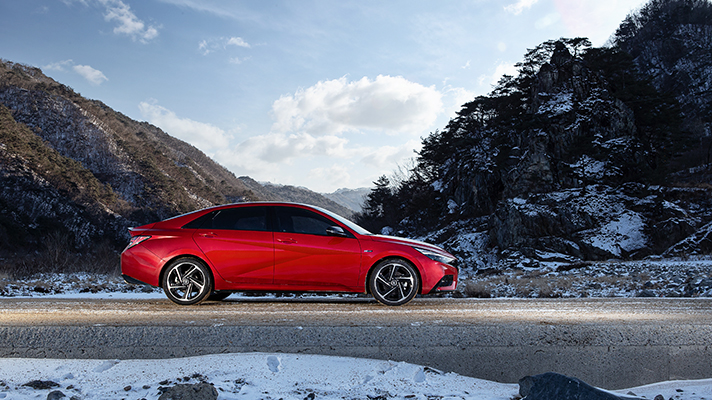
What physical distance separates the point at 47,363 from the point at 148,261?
2454mm

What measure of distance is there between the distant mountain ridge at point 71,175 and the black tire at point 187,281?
150 ft

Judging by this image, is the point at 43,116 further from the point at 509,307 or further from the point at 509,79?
the point at 509,307

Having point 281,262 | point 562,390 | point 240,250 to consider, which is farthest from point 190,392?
point 240,250

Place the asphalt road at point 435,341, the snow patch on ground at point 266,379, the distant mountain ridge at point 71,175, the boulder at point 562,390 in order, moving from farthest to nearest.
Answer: the distant mountain ridge at point 71,175 → the asphalt road at point 435,341 → the snow patch on ground at point 266,379 → the boulder at point 562,390

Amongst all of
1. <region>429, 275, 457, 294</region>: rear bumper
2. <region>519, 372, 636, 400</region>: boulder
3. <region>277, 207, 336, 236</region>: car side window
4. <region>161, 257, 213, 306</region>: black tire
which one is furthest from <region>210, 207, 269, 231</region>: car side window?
<region>519, 372, 636, 400</region>: boulder

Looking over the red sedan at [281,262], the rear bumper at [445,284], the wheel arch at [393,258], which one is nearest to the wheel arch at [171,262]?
the red sedan at [281,262]

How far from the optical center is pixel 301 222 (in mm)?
6434

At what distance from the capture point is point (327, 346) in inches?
163

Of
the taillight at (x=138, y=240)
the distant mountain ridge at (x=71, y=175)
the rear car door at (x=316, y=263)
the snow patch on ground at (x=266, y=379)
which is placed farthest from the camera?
the distant mountain ridge at (x=71, y=175)

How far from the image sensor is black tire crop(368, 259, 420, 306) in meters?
6.21

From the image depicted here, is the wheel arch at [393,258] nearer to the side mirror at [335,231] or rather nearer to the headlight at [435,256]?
the headlight at [435,256]

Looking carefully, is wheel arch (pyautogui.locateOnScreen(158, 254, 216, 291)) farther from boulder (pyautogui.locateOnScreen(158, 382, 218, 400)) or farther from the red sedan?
boulder (pyautogui.locateOnScreen(158, 382, 218, 400))

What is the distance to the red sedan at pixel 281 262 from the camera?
6141 mm

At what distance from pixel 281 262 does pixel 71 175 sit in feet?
252
